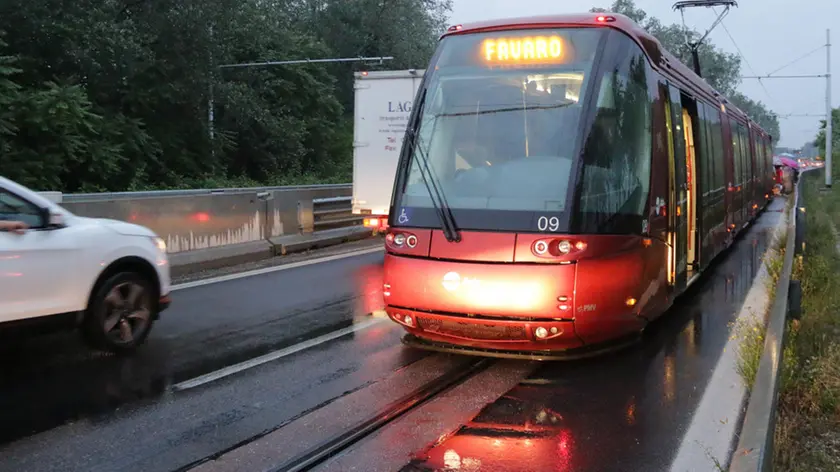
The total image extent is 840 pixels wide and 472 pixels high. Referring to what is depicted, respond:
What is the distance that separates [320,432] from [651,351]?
11.9 feet

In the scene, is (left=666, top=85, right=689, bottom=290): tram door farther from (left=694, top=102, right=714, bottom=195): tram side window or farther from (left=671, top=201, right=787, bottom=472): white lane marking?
(left=694, top=102, right=714, bottom=195): tram side window

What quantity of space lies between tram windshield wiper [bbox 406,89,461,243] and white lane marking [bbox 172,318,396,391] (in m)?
1.98

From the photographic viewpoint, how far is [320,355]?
7020mm

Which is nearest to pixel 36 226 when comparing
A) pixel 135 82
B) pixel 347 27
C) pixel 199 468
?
pixel 199 468

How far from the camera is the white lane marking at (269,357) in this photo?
618cm

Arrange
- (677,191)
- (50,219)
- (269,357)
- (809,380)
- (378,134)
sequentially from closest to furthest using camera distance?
(809,380)
(50,219)
(269,357)
(677,191)
(378,134)

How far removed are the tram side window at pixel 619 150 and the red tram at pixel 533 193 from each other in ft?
0.05

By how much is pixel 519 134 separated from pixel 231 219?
309 inches

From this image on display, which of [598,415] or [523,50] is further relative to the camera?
[523,50]

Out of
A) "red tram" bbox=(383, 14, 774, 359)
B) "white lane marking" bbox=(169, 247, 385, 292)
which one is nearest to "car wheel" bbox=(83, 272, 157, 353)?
"red tram" bbox=(383, 14, 774, 359)

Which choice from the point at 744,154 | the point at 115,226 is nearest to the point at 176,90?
the point at 744,154

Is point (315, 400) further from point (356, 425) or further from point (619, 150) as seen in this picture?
point (619, 150)

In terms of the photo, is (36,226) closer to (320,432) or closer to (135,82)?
(320,432)

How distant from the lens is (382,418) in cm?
530
